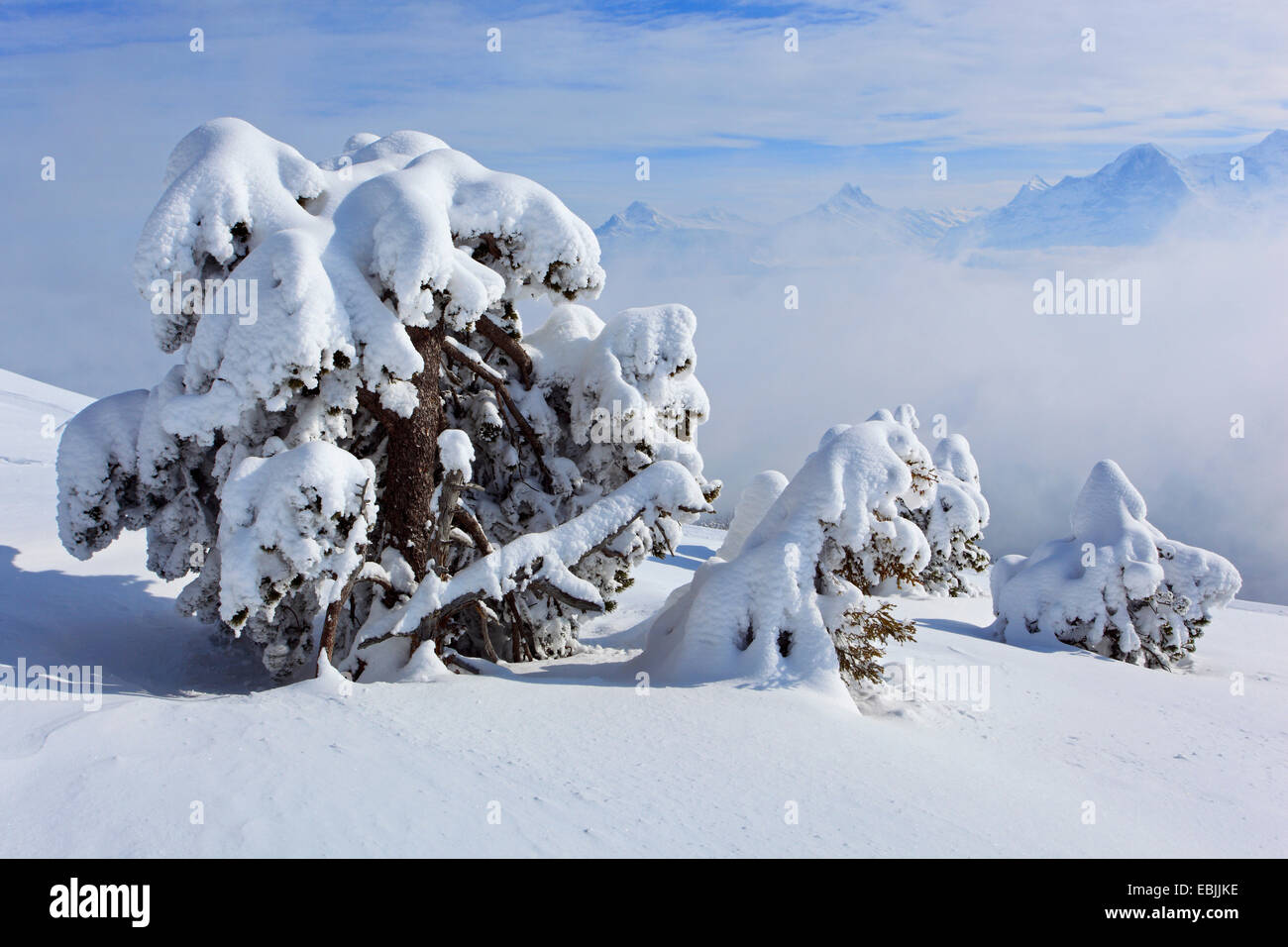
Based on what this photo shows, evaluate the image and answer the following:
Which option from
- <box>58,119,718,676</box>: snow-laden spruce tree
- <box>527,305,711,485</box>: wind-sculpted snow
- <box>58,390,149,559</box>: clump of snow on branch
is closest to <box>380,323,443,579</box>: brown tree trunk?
<box>58,119,718,676</box>: snow-laden spruce tree

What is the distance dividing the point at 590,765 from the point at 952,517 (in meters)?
21.1

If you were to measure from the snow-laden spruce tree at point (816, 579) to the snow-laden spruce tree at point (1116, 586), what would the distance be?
8.33 meters

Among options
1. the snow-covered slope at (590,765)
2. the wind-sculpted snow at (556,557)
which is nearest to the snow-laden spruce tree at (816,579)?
the snow-covered slope at (590,765)

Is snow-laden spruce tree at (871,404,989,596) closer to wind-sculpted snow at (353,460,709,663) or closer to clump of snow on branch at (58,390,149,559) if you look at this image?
wind-sculpted snow at (353,460,709,663)

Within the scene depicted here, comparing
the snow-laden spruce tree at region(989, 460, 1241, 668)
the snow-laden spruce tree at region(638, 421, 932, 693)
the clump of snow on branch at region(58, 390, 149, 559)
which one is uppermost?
the clump of snow on branch at region(58, 390, 149, 559)

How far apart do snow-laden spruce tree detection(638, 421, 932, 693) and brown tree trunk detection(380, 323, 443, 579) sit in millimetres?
3440

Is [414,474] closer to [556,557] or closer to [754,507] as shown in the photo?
[556,557]

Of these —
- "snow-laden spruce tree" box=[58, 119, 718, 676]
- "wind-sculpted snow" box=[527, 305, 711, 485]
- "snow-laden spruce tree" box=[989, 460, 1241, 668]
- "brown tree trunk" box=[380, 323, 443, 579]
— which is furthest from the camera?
"snow-laden spruce tree" box=[989, 460, 1241, 668]

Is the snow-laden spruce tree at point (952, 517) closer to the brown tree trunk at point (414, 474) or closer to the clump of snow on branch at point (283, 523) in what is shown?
the brown tree trunk at point (414, 474)

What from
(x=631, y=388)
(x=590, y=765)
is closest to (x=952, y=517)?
(x=631, y=388)

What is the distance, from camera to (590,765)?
747 centimetres

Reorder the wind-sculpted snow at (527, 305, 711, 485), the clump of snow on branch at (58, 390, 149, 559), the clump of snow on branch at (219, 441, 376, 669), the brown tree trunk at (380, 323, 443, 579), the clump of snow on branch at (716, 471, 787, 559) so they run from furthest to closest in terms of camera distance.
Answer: the clump of snow on branch at (716, 471, 787, 559), the wind-sculpted snow at (527, 305, 711, 485), the brown tree trunk at (380, 323, 443, 579), the clump of snow on branch at (58, 390, 149, 559), the clump of snow on branch at (219, 441, 376, 669)

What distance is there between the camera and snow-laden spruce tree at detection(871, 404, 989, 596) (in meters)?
26.6

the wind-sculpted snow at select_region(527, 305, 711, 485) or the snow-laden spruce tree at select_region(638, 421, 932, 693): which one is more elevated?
the wind-sculpted snow at select_region(527, 305, 711, 485)
